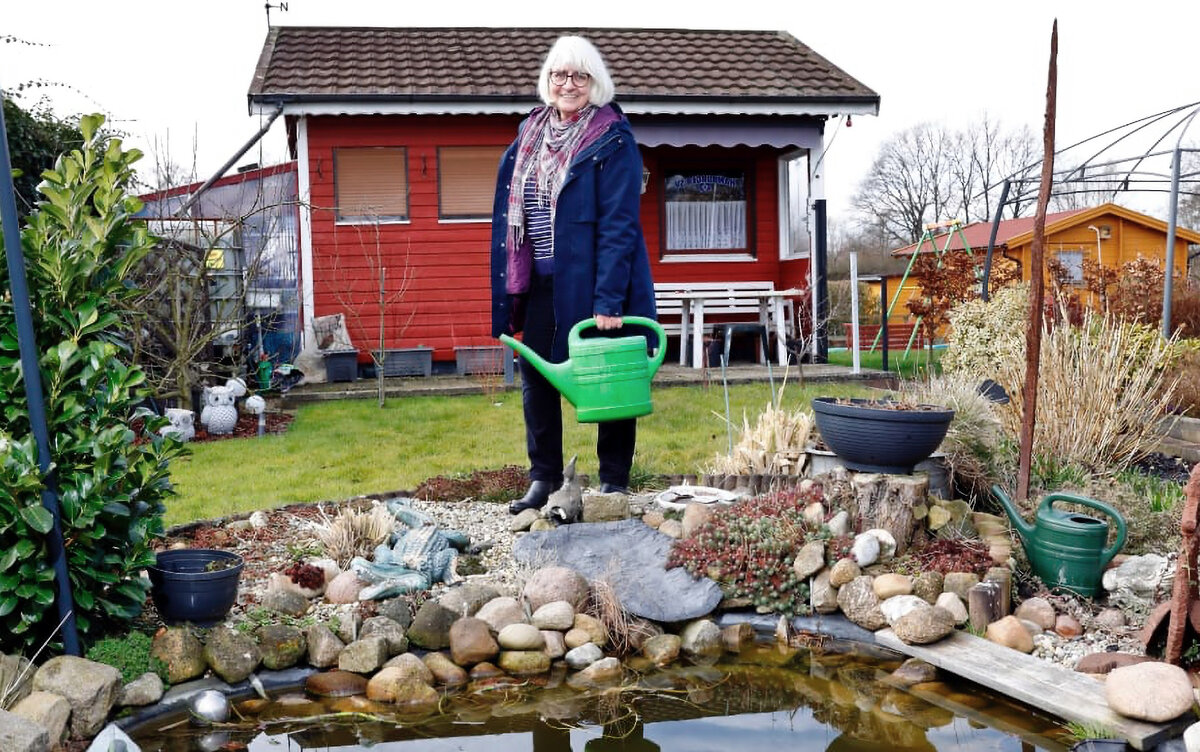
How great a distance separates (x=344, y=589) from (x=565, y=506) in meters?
1.06

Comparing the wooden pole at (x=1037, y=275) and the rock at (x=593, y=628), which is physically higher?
the wooden pole at (x=1037, y=275)

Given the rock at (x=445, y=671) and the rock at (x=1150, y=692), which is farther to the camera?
the rock at (x=445, y=671)

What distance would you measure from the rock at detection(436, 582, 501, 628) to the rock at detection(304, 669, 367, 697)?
43 cm

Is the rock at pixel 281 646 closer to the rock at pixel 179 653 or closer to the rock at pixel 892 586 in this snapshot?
the rock at pixel 179 653

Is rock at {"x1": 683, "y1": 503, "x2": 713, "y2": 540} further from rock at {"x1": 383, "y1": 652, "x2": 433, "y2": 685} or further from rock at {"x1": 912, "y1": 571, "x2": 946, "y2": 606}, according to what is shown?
rock at {"x1": 383, "y1": 652, "x2": 433, "y2": 685}

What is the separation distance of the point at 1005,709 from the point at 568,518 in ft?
6.35

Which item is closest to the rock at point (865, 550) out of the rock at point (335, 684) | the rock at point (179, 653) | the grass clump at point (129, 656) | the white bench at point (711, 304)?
the rock at point (335, 684)

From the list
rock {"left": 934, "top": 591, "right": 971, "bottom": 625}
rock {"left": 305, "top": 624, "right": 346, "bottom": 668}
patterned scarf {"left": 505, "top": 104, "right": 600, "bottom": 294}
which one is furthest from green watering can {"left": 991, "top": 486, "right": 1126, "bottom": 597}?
rock {"left": 305, "top": 624, "right": 346, "bottom": 668}

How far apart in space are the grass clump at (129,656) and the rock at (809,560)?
7.06 feet

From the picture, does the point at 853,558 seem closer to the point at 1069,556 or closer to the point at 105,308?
the point at 1069,556

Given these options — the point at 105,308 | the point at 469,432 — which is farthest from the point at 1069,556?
the point at 469,432

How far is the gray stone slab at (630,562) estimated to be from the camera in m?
3.69

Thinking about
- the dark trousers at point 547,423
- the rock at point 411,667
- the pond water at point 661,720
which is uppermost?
the dark trousers at point 547,423

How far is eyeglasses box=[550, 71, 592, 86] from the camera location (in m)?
4.20
